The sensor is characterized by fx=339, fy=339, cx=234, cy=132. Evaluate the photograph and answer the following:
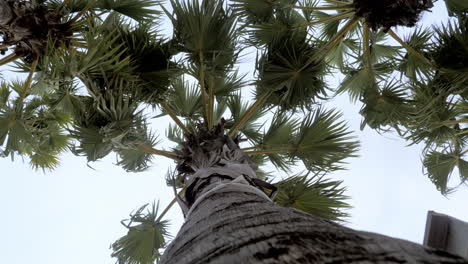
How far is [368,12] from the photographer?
3473 mm

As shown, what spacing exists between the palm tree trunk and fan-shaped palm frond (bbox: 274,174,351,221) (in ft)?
8.55

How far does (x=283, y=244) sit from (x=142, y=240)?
397cm

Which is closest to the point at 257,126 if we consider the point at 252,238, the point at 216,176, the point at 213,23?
the point at 213,23

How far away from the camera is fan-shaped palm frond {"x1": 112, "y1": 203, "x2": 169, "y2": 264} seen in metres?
4.23

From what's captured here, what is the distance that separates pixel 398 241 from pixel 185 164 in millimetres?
2625

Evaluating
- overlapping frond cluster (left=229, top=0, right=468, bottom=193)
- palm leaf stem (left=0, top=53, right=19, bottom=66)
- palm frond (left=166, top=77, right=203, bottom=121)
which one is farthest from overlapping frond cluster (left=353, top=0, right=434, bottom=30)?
palm leaf stem (left=0, top=53, right=19, bottom=66)

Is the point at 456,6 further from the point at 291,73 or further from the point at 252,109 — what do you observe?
the point at 252,109

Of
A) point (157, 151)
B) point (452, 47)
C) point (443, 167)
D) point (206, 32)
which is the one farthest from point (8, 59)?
point (443, 167)

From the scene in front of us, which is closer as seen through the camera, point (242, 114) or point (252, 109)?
point (252, 109)

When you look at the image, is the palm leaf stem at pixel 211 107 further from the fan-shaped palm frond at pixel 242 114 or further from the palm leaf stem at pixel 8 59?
the palm leaf stem at pixel 8 59

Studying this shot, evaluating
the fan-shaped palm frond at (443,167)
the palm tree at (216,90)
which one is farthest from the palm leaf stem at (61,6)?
the fan-shaped palm frond at (443,167)

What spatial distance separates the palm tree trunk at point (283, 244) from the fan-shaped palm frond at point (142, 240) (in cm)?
326

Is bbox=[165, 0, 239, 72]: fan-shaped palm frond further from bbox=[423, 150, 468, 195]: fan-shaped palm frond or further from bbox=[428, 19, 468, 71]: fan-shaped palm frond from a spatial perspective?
bbox=[423, 150, 468, 195]: fan-shaped palm frond

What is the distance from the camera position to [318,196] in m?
3.68
